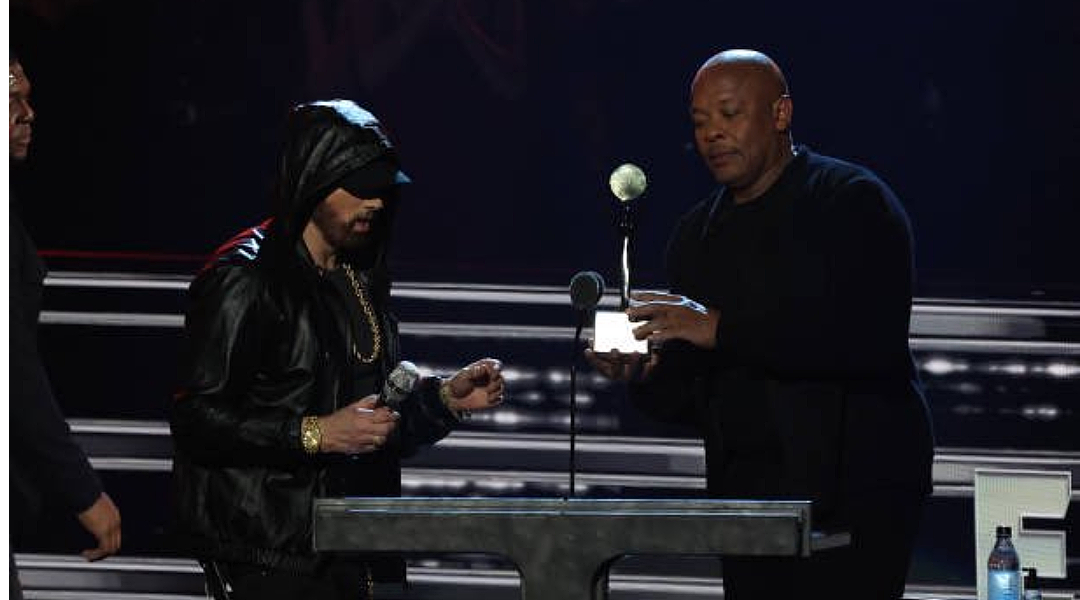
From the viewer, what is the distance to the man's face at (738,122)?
3.97 metres

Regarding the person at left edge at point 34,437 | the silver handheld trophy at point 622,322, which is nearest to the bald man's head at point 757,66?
the silver handheld trophy at point 622,322

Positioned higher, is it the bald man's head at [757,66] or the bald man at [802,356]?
the bald man's head at [757,66]

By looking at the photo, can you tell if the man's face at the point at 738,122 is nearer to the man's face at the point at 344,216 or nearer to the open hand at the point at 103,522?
the man's face at the point at 344,216

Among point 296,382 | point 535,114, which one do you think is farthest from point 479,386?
point 535,114

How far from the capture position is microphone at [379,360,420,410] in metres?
3.42

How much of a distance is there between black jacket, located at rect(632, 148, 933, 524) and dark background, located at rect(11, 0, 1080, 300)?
3.53 ft

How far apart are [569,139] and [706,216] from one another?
1.03 meters

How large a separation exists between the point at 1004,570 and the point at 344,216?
2162mm

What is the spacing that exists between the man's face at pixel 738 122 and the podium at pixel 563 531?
1654 millimetres

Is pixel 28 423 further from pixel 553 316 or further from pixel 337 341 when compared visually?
pixel 553 316

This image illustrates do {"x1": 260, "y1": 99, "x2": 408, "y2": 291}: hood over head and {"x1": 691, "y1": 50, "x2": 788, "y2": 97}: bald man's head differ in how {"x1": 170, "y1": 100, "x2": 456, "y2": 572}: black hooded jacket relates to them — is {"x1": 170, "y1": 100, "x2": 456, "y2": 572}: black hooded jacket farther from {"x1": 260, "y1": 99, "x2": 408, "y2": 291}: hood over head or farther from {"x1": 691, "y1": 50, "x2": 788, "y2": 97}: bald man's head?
{"x1": 691, "y1": 50, "x2": 788, "y2": 97}: bald man's head

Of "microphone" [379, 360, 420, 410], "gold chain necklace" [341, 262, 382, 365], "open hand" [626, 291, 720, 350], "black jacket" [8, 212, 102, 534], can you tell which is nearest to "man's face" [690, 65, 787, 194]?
"open hand" [626, 291, 720, 350]

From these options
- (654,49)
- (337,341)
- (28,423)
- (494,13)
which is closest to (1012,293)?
(654,49)

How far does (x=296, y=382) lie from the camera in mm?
3572
